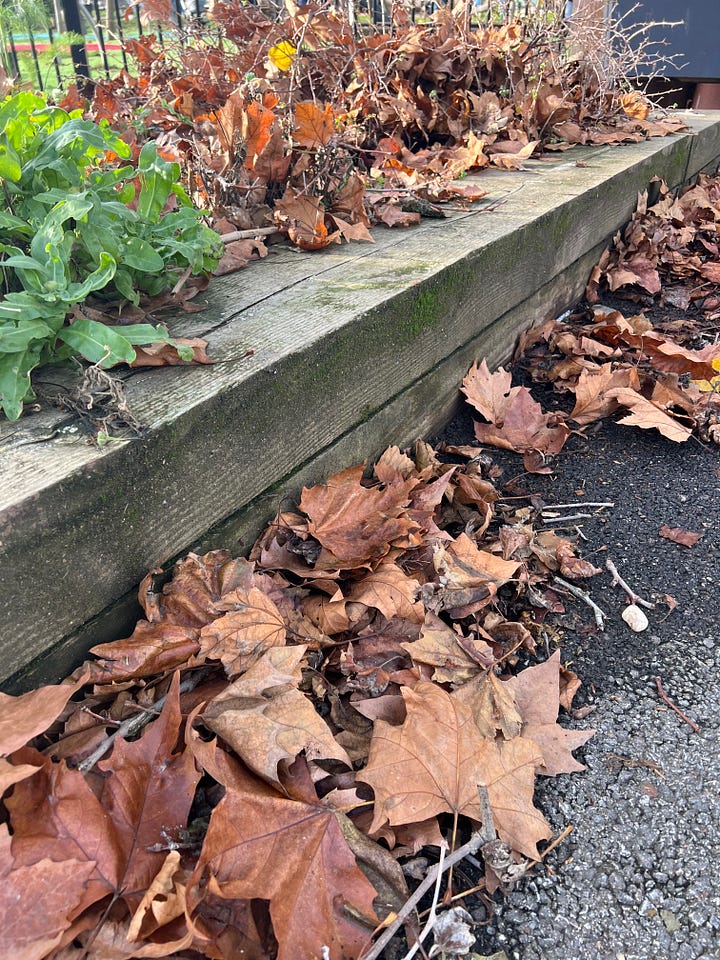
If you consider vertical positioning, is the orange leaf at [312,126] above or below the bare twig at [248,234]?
above

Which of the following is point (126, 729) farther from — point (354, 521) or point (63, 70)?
point (63, 70)

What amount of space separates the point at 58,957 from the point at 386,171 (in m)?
2.84

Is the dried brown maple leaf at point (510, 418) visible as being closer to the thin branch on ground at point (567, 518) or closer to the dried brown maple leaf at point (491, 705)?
the thin branch on ground at point (567, 518)

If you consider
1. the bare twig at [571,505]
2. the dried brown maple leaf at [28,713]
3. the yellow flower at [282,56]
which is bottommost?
the bare twig at [571,505]

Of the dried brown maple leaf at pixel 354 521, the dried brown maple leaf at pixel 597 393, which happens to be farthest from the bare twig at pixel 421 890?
the dried brown maple leaf at pixel 597 393

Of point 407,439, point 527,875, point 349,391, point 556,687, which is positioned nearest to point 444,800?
point 527,875

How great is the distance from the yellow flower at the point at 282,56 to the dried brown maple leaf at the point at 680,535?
2.43 meters

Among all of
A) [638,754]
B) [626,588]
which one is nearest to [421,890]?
[638,754]

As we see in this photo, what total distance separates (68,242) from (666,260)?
301 centimetres

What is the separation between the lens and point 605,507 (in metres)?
2.08

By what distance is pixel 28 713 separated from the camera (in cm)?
113

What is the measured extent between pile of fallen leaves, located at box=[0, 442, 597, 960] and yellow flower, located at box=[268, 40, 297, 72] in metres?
2.20

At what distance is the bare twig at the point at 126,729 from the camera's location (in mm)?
1217

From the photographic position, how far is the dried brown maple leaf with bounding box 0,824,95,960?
969 millimetres
